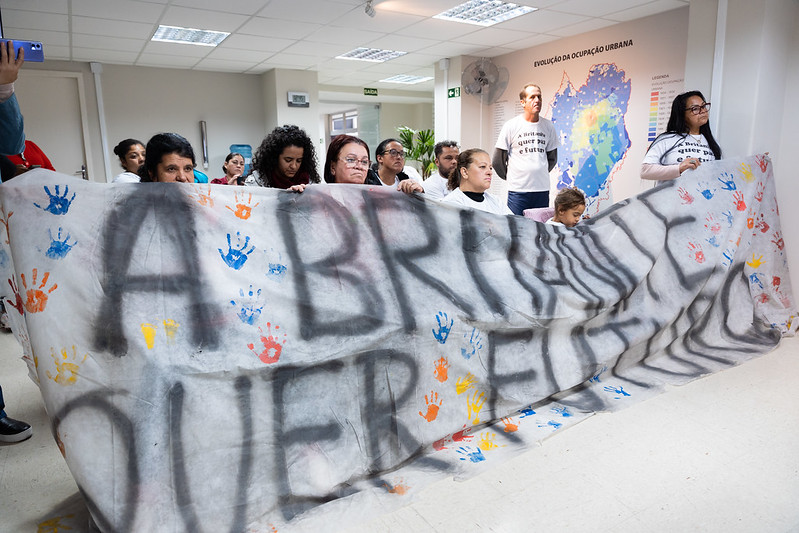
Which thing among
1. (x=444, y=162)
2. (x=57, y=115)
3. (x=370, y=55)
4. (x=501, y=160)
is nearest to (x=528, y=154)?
(x=501, y=160)

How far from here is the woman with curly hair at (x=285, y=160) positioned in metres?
2.43

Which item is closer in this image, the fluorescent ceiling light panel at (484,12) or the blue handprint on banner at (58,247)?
the blue handprint on banner at (58,247)

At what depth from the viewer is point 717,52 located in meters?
3.45

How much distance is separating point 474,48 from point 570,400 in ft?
16.5

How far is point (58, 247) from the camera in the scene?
1.41 meters

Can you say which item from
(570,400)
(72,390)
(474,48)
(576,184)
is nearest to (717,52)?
(576,184)

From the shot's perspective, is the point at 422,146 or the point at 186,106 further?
the point at 422,146

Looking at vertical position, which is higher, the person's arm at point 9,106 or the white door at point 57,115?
the white door at point 57,115

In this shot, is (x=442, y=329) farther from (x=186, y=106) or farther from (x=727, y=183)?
(x=186, y=106)

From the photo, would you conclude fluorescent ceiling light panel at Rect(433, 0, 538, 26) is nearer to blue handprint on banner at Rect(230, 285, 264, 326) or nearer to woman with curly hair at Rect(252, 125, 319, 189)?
woman with curly hair at Rect(252, 125, 319, 189)

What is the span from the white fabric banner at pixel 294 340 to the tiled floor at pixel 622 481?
0.11m

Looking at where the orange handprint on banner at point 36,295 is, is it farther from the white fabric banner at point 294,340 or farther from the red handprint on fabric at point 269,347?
the red handprint on fabric at point 269,347

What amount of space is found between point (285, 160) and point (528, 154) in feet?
7.21

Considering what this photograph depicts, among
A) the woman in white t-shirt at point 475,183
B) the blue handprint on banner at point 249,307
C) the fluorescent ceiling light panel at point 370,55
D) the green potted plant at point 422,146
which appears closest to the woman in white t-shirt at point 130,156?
the woman in white t-shirt at point 475,183
